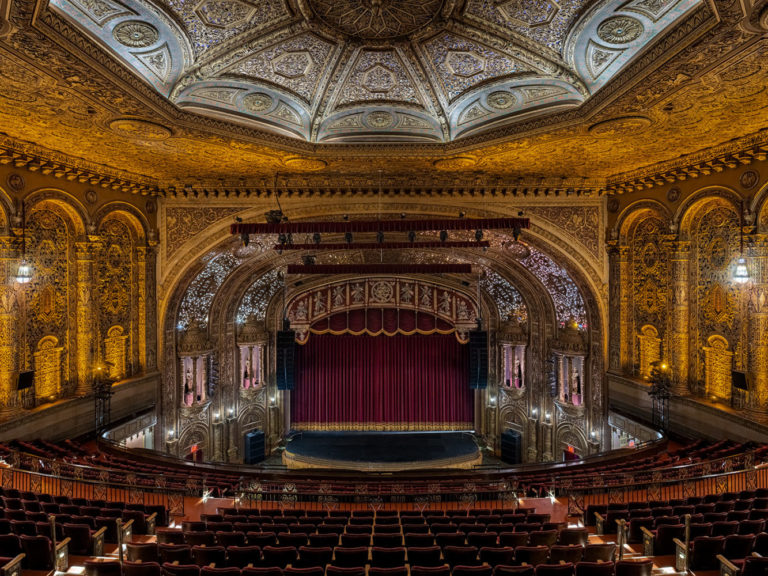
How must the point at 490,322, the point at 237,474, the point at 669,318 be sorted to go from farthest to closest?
1. the point at 490,322
2. the point at 669,318
3. the point at 237,474

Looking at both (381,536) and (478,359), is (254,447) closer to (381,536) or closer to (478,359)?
(478,359)

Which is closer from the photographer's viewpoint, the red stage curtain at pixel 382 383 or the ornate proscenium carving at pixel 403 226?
the ornate proscenium carving at pixel 403 226

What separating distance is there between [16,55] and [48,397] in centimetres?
846

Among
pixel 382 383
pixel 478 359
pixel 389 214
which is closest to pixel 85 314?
pixel 389 214

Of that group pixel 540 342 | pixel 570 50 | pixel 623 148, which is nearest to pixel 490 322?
pixel 540 342

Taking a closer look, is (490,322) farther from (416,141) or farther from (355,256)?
(416,141)

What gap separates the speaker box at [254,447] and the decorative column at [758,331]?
51.6 feet

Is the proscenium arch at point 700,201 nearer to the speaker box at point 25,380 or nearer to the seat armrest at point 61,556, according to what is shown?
the seat armrest at point 61,556

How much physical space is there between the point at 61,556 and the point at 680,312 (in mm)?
13450

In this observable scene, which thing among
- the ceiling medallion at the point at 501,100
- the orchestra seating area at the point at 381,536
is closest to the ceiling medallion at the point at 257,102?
the ceiling medallion at the point at 501,100

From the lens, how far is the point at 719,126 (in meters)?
8.93

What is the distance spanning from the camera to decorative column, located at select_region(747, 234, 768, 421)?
9.85m

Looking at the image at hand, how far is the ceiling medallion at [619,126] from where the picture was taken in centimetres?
844

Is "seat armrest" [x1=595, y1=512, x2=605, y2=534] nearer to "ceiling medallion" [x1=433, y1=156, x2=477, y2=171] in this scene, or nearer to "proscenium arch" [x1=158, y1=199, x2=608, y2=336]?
"ceiling medallion" [x1=433, y1=156, x2=477, y2=171]
